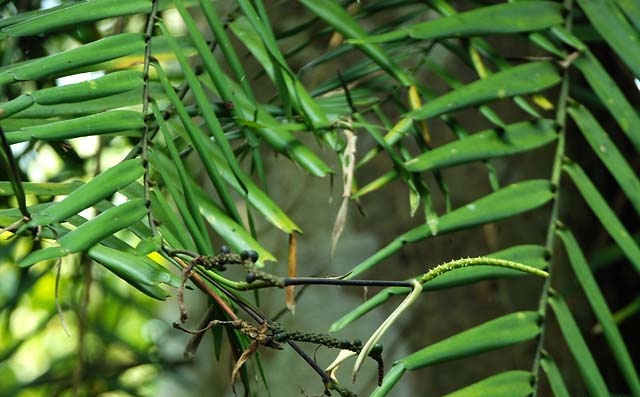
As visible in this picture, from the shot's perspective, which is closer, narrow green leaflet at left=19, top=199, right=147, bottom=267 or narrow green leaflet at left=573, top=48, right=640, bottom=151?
narrow green leaflet at left=19, top=199, right=147, bottom=267

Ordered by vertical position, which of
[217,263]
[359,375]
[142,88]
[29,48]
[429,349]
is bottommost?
[359,375]

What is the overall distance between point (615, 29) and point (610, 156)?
0.11 metres

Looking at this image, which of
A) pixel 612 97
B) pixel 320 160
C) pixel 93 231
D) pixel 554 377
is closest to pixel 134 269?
pixel 93 231

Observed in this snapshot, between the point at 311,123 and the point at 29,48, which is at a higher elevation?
the point at 29,48

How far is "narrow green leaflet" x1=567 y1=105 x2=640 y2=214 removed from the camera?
2.36 feet

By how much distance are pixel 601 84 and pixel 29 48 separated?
56cm

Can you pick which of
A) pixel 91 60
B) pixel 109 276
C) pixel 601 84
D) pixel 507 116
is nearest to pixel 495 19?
pixel 601 84

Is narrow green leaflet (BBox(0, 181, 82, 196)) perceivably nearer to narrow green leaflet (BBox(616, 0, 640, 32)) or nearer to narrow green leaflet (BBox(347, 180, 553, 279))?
narrow green leaflet (BBox(347, 180, 553, 279))

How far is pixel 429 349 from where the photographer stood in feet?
1.98

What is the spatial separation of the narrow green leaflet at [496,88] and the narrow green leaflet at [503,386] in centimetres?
21

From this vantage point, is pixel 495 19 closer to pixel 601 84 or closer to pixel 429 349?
pixel 601 84

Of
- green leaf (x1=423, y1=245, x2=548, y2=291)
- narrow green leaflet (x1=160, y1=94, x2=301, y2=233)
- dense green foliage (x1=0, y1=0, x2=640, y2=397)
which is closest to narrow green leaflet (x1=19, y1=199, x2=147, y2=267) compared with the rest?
dense green foliage (x1=0, y1=0, x2=640, y2=397)

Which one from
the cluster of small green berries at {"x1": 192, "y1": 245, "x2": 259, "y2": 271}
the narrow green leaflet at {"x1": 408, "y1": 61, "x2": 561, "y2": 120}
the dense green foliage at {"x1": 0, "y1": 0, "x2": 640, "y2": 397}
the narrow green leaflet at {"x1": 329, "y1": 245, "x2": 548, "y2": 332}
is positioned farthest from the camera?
A: the narrow green leaflet at {"x1": 408, "y1": 61, "x2": 561, "y2": 120}

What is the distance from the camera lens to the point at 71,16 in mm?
574
